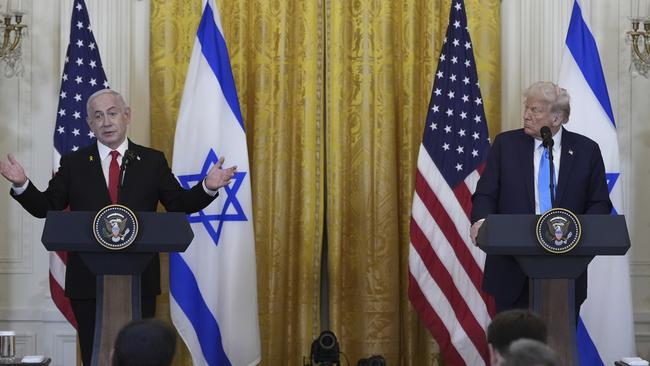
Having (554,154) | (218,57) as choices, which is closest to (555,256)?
(554,154)

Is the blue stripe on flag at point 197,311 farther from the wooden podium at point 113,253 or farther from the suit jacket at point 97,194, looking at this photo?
the wooden podium at point 113,253

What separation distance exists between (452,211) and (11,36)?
3.04 meters

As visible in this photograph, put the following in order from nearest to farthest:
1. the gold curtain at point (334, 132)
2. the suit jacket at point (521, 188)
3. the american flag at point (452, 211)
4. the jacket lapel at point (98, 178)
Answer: the suit jacket at point (521, 188), the jacket lapel at point (98, 178), the american flag at point (452, 211), the gold curtain at point (334, 132)

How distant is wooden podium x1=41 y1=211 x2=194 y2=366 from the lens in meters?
4.62

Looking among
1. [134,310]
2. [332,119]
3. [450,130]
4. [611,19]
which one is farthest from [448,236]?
[134,310]

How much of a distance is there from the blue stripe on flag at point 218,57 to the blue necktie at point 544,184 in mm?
2051

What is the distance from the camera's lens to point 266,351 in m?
7.15

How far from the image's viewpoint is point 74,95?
648cm

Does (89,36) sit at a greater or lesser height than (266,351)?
greater

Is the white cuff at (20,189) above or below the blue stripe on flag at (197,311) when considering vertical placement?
above

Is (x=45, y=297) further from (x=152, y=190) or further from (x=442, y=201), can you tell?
(x=442, y=201)

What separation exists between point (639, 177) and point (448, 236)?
4.86ft

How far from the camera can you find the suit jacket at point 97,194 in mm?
5199

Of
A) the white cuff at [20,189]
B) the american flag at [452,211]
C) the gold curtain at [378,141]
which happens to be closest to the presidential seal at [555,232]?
the american flag at [452,211]
